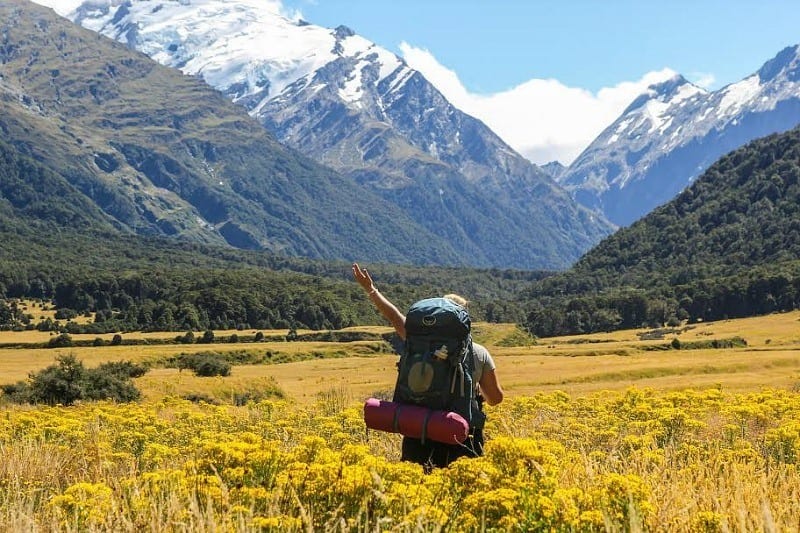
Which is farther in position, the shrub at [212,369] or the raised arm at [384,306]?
the shrub at [212,369]

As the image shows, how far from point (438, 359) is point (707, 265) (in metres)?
171

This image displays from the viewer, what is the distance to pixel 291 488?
5.15 meters

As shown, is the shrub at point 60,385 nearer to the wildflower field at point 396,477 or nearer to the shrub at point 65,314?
the wildflower field at point 396,477

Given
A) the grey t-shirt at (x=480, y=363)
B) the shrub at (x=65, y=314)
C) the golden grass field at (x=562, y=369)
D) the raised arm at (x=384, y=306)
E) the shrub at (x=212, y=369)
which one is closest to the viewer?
the grey t-shirt at (x=480, y=363)

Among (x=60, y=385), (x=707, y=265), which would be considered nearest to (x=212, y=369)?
(x=60, y=385)

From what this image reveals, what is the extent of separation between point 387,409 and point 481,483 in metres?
1.96

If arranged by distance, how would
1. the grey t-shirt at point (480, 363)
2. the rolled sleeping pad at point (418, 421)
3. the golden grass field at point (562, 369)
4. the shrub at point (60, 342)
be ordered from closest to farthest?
the rolled sleeping pad at point (418, 421) → the grey t-shirt at point (480, 363) → the golden grass field at point (562, 369) → the shrub at point (60, 342)

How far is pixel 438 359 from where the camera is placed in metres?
6.82

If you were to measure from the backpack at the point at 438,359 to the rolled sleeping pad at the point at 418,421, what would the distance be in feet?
0.54

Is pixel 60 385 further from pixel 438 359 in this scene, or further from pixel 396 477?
pixel 396 477

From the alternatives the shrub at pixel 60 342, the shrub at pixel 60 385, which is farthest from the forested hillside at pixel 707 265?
the shrub at pixel 60 385

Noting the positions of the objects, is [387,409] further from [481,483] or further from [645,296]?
[645,296]

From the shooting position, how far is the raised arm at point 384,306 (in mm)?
8102

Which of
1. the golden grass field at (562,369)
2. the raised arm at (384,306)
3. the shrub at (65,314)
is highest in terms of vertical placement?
the shrub at (65,314)
